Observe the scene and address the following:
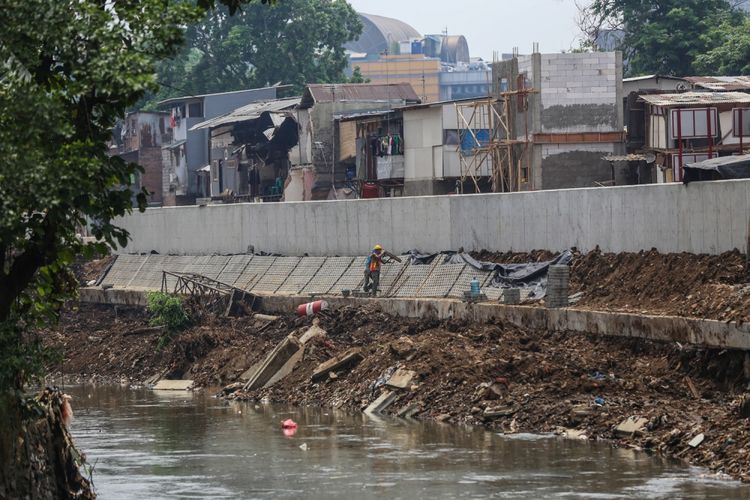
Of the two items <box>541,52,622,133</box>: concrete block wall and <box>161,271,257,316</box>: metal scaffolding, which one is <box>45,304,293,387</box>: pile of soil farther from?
<box>541,52,622,133</box>: concrete block wall

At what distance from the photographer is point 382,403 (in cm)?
2836

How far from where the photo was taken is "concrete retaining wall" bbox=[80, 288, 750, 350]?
23.6 m

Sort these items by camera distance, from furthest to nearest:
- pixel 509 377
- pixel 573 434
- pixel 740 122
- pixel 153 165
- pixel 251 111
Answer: pixel 153 165 < pixel 251 111 < pixel 740 122 < pixel 509 377 < pixel 573 434

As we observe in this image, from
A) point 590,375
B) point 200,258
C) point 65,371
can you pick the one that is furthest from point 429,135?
point 590,375

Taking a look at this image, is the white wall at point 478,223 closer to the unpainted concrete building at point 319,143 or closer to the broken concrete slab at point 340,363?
the broken concrete slab at point 340,363

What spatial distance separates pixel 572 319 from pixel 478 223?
29.4ft

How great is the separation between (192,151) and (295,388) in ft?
163

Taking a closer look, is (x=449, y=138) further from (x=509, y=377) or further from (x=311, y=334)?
(x=509, y=377)

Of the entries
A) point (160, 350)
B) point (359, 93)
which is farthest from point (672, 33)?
point (160, 350)

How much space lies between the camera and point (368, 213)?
41.2m

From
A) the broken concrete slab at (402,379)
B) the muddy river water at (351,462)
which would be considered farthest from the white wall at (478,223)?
the muddy river water at (351,462)

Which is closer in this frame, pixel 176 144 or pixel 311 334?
pixel 311 334

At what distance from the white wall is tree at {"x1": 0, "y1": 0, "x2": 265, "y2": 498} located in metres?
14.9

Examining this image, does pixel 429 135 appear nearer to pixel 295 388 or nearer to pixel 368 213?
pixel 368 213
